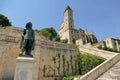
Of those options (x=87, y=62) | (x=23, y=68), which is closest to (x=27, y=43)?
(x=23, y=68)

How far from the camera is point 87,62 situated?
1920 centimetres

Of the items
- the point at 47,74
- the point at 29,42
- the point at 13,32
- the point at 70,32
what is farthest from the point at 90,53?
the point at 70,32

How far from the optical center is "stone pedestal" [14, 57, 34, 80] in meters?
6.34

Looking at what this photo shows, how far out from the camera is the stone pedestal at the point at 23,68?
6336mm

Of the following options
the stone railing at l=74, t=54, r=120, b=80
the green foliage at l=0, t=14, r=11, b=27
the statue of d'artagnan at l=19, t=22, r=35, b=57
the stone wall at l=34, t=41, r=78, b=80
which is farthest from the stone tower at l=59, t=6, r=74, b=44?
the statue of d'artagnan at l=19, t=22, r=35, b=57

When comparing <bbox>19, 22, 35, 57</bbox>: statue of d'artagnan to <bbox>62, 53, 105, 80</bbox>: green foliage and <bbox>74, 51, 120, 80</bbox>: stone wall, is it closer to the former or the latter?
<bbox>74, 51, 120, 80</bbox>: stone wall

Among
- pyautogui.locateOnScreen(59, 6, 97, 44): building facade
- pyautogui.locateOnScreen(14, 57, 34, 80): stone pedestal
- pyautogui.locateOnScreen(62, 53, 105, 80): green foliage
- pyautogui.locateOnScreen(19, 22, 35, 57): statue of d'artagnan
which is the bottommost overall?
pyautogui.locateOnScreen(62, 53, 105, 80): green foliage

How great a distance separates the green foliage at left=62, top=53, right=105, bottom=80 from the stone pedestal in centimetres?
1324

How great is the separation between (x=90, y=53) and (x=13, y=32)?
11.4 meters

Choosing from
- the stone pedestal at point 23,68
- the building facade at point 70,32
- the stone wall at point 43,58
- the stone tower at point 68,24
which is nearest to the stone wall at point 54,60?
the stone wall at point 43,58

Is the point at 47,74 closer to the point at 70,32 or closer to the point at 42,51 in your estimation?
the point at 42,51

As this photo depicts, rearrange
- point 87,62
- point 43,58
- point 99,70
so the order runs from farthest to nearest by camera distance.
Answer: point 87,62 → point 43,58 → point 99,70

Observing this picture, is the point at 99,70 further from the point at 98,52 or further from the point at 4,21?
the point at 4,21

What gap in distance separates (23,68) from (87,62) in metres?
13.9
